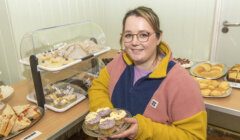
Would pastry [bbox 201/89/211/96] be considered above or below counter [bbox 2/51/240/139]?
above

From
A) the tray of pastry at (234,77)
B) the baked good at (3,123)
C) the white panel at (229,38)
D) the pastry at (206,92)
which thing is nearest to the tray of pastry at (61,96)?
the baked good at (3,123)

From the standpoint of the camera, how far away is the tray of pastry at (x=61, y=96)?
→ 4.38ft

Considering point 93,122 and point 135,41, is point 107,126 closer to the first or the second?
point 93,122

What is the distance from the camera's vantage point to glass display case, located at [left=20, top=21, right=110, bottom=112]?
130cm

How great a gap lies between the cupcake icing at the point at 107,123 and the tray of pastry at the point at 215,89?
0.65 meters

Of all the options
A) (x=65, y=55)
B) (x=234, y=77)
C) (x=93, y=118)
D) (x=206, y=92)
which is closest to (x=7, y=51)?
(x=65, y=55)

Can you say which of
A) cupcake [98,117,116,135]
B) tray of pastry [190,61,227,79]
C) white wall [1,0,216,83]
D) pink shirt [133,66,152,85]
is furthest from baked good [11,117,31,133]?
tray of pastry [190,61,227,79]

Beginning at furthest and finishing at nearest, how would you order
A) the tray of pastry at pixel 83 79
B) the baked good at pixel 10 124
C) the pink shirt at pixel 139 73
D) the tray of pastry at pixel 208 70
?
the tray of pastry at pixel 208 70, the tray of pastry at pixel 83 79, the pink shirt at pixel 139 73, the baked good at pixel 10 124

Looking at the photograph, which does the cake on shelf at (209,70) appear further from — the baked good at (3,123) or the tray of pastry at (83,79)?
the baked good at (3,123)

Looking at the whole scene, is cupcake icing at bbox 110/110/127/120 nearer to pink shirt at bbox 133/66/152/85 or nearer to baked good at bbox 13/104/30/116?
pink shirt at bbox 133/66/152/85

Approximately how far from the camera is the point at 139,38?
1104mm

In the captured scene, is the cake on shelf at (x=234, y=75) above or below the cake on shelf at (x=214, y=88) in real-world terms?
above

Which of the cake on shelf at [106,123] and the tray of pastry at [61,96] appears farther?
the tray of pastry at [61,96]

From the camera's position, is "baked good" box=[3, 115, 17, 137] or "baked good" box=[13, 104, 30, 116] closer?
"baked good" box=[3, 115, 17, 137]
